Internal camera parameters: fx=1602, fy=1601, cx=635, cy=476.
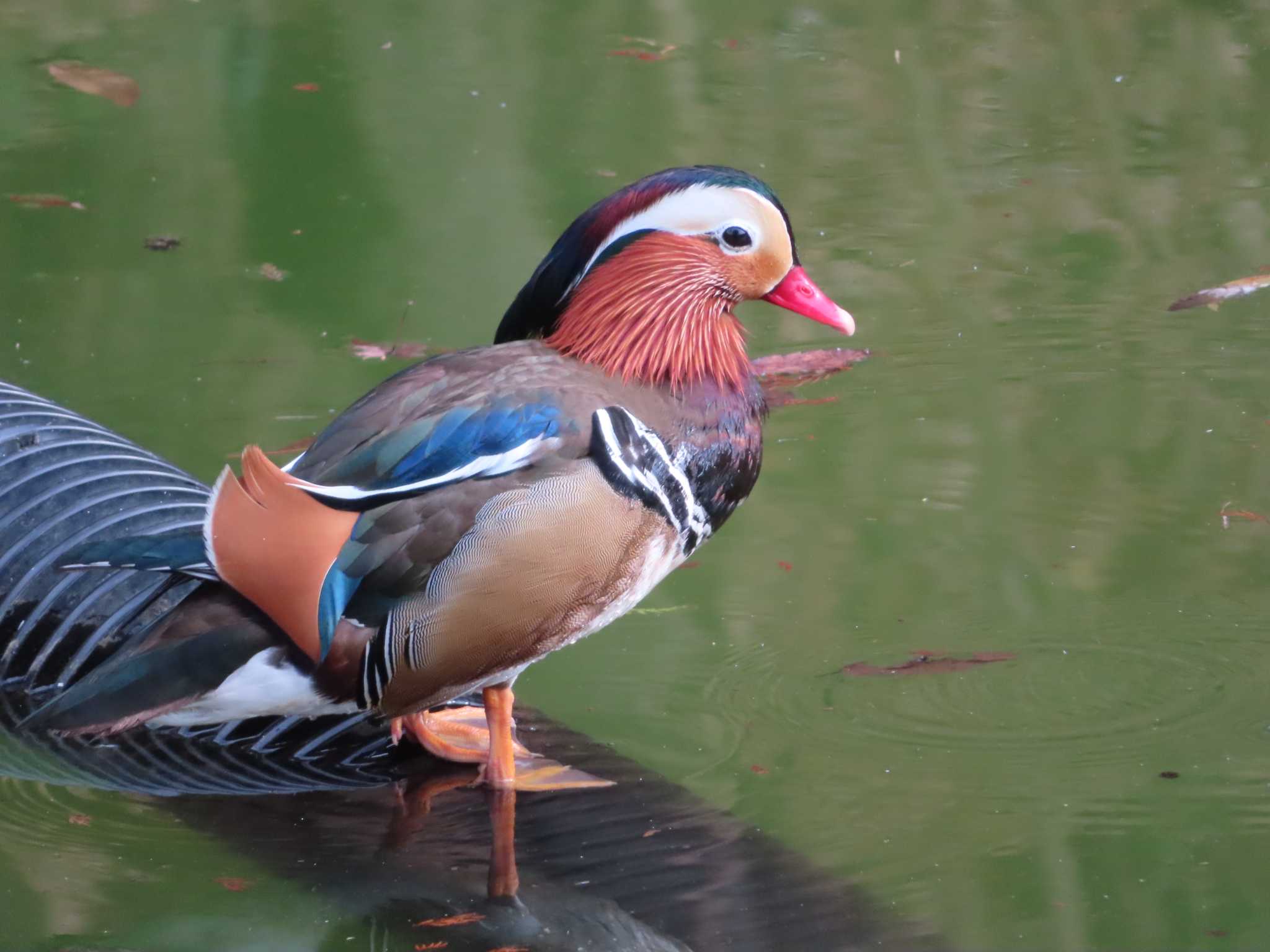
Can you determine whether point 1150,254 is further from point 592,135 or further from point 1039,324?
point 592,135

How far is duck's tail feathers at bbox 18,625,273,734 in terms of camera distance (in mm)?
2453

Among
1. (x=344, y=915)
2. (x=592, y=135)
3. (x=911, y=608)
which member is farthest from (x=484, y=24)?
(x=344, y=915)

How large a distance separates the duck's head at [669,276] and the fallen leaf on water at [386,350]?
1.45 meters

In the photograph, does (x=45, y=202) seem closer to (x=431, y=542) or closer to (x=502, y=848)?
(x=431, y=542)

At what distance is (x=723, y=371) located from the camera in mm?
2785

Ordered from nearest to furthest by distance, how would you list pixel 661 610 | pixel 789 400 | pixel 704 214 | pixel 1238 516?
pixel 704 214
pixel 661 610
pixel 1238 516
pixel 789 400

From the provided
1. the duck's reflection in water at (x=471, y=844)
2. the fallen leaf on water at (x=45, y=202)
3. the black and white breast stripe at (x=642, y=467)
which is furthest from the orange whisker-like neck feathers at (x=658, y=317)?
the fallen leaf on water at (x=45, y=202)

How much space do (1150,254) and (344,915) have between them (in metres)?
3.29

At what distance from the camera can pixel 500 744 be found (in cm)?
275

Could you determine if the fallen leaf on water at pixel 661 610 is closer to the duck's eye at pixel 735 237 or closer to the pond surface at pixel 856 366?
the pond surface at pixel 856 366

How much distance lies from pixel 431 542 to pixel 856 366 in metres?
1.99

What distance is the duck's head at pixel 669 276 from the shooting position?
2.71 m

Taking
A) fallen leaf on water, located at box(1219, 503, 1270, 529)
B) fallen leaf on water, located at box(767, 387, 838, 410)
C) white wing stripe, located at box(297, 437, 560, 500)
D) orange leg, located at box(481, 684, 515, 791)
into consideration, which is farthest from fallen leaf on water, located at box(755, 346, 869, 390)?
white wing stripe, located at box(297, 437, 560, 500)

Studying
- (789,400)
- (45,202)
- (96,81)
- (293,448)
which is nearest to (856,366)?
(789,400)
